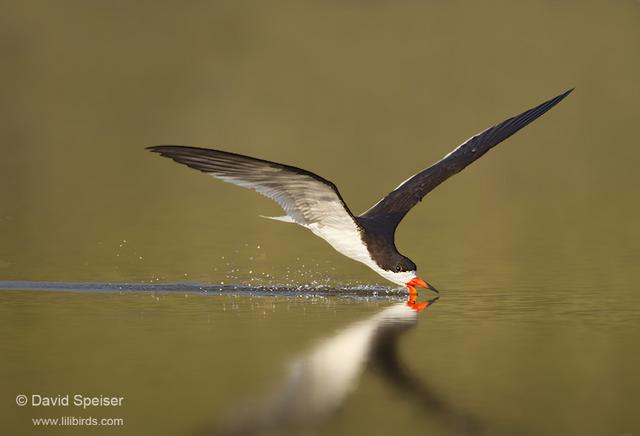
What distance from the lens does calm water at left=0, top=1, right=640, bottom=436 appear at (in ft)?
31.0

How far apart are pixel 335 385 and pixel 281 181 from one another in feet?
7.99

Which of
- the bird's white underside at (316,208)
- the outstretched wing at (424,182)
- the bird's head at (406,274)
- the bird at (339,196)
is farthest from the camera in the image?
the outstretched wing at (424,182)

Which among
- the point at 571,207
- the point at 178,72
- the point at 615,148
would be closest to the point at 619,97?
the point at 615,148

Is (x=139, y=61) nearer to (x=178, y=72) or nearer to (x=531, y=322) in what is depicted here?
(x=178, y=72)

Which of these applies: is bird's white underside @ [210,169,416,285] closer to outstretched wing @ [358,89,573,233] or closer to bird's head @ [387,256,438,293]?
bird's head @ [387,256,438,293]

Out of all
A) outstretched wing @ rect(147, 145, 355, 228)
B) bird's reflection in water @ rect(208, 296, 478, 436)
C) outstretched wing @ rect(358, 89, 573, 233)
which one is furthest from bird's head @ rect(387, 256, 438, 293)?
bird's reflection in water @ rect(208, 296, 478, 436)

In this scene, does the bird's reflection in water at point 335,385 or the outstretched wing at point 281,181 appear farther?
the outstretched wing at point 281,181

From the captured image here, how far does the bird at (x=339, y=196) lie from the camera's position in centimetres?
1146

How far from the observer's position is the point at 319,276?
50.7 ft

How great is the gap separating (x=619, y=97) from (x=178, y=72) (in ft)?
59.4

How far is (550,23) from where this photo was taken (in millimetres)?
67000

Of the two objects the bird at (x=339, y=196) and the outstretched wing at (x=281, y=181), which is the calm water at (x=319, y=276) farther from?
the outstretched wing at (x=281, y=181)

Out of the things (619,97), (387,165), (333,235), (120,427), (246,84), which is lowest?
(120,427)

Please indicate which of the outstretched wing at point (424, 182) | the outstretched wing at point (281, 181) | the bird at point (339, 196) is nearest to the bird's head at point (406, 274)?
the bird at point (339, 196)
